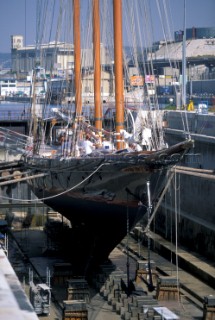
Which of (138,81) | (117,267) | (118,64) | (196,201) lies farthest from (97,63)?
(117,267)

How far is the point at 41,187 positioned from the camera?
36.6m

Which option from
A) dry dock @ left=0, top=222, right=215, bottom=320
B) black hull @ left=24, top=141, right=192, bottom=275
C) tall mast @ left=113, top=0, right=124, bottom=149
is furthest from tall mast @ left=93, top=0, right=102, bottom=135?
dry dock @ left=0, top=222, right=215, bottom=320

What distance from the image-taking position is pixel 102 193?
29750 mm

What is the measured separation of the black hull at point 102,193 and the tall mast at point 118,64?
2.50 metres

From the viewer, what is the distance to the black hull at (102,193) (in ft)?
90.1

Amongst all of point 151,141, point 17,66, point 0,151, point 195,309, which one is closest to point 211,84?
point 0,151

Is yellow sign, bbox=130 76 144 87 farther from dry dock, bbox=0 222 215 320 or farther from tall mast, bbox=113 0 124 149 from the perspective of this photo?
dry dock, bbox=0 222 215 320

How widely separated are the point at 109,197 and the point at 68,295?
15.6 ft

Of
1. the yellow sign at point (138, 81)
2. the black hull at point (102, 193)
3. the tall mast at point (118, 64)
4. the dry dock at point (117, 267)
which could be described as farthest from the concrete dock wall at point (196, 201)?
the black hull at point (102, 193)

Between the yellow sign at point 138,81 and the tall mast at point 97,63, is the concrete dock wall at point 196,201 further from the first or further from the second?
the tall mast at point 97,63

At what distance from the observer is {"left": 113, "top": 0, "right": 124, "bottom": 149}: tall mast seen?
3231 centimetres

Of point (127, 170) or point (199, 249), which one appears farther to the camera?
point (199, 249)

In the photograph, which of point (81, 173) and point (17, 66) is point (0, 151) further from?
point (17, 66)

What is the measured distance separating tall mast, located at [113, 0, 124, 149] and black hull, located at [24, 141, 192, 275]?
250 centimetres
